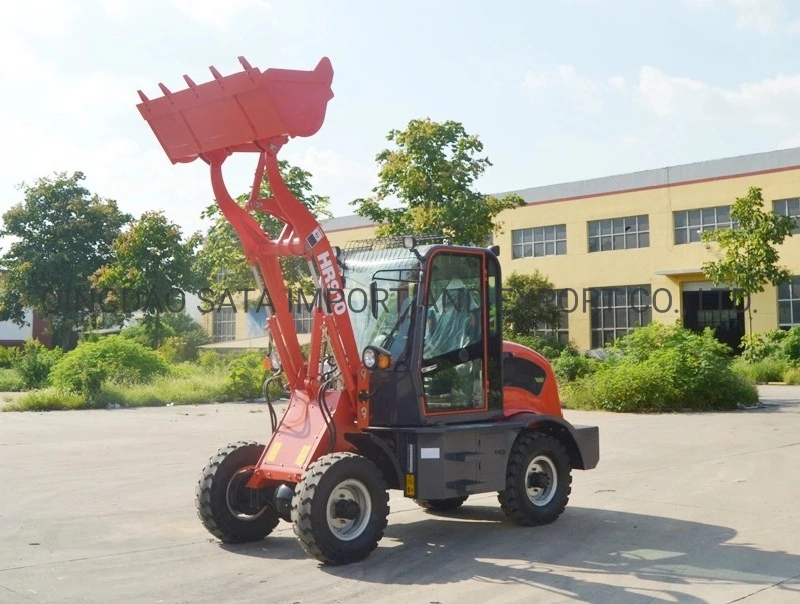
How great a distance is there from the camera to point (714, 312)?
4253 centimetres

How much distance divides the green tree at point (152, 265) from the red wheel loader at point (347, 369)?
1413 inches

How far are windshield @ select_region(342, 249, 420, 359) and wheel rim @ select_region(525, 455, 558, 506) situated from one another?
185 centimetres

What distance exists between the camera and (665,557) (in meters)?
7.74

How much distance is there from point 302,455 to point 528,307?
3573cm

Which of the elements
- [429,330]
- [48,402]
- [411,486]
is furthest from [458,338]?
[48,402]

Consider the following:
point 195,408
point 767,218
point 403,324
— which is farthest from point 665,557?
point 767,218

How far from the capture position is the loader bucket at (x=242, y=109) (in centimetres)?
756

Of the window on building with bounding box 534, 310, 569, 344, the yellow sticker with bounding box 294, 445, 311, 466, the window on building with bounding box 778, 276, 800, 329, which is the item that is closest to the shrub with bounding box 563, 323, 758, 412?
the yellow sticker with bounding box 294, 445, 311, 466

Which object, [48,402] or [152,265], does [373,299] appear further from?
[152,265]

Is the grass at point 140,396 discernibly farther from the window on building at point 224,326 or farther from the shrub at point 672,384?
the window on building at point 224,326

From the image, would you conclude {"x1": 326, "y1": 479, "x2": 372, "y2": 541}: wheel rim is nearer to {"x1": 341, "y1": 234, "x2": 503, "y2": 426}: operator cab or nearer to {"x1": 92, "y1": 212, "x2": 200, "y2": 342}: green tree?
{"x1": 341, "y1": 234, "x2": 503, "y2": 426}: operator cab

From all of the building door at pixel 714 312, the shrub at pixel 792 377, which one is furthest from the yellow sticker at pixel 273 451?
the building door at pixel 714 312

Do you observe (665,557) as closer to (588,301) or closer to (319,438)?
(319,438)

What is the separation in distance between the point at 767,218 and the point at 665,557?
88.9 ft
